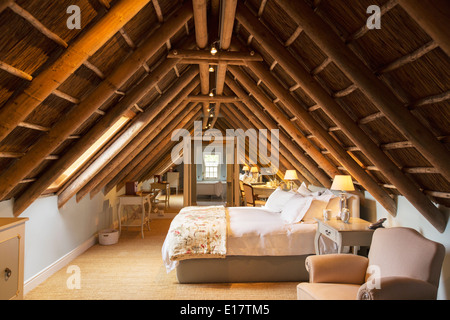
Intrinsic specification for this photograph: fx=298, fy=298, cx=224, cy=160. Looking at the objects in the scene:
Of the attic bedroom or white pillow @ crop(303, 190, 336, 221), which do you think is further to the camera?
white pillow @ crop(303, 190, 336, 221)

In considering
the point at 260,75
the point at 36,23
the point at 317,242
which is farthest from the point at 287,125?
the point at 36,23

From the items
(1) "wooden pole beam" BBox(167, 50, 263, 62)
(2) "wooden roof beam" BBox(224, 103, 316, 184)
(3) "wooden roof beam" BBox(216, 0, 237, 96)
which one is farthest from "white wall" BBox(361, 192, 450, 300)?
(3) "wooden roof beam" BBox(216, 0, 237, 96)

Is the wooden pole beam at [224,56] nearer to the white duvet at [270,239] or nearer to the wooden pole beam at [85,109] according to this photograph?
the wooden pole beam at [85,109]

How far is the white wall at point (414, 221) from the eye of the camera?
264 centimetres

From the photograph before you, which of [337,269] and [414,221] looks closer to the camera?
[337,269]

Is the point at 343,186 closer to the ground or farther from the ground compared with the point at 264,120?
closer to the ground

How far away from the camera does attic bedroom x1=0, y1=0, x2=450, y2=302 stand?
200 cm

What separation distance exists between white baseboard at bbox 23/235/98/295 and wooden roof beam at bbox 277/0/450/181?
12.5 ft

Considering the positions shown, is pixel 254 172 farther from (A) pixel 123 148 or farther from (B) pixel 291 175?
(A) pixel 123 148

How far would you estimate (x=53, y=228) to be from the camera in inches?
152

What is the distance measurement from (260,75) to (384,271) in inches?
102

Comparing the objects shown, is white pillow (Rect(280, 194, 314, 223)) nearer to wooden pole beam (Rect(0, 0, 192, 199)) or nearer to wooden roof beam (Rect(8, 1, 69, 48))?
wooden pole beam (Rect(0, 0, 192, 199))
